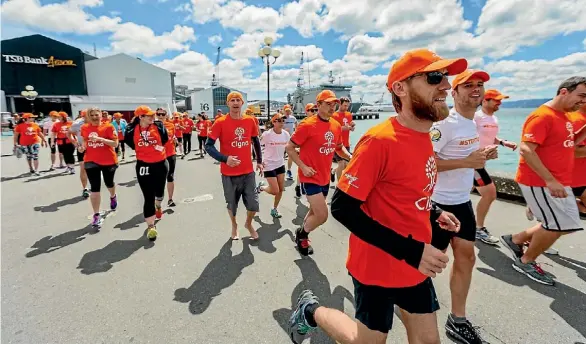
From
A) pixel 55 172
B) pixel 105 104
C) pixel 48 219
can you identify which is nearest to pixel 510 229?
pixel 48 219

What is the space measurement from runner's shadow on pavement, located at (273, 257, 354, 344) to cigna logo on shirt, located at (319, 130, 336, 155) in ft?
4.88

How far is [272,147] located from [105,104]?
3835 centimetres

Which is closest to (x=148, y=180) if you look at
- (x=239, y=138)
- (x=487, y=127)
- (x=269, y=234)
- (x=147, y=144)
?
(x=147, y=144)

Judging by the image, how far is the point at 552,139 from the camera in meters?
3.08

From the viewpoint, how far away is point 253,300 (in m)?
3.07

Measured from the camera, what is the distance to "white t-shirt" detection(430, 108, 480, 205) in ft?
8.34

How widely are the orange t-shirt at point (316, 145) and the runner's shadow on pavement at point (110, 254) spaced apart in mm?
2683

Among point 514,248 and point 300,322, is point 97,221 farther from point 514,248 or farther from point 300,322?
point 514,248

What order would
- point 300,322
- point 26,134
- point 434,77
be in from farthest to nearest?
point 26,134 < point 300,322 < point 434,77

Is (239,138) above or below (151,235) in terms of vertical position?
above

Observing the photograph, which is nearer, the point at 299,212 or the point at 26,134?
the point at 299,212

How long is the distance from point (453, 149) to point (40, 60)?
169 feet

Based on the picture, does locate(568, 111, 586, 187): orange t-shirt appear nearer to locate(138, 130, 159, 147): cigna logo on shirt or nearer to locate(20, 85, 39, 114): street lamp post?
locate(138, 130, 159, 147): cigna logo on shirt

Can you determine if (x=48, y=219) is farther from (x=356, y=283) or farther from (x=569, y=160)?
(x=569, y=160)
